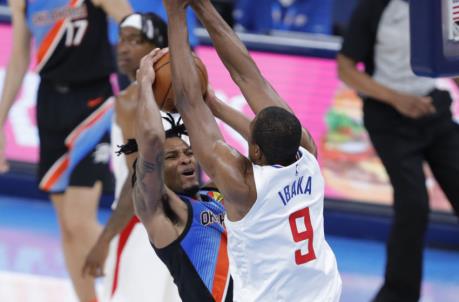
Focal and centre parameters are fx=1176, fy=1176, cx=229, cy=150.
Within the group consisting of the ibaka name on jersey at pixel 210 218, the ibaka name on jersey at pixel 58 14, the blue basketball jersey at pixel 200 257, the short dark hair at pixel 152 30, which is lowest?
the blue basketball jersey at pixel 200 257

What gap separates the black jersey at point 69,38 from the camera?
6719mm

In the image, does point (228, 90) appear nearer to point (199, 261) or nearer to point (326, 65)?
point (326, 65)

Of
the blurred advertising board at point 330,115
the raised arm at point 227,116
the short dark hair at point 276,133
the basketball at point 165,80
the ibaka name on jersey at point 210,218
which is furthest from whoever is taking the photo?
the blurred advertising board at point 330,115

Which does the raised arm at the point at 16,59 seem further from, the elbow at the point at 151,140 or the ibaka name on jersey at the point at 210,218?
the elbow at the point at 151,140

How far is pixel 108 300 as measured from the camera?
5.69 m

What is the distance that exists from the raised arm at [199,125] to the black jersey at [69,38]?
8.66 feet

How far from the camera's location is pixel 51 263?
797 centimetres

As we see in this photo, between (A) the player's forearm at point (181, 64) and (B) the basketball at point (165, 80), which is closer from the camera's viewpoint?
(A) the player's forearm at point (181, 64)

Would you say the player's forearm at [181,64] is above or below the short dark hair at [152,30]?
above

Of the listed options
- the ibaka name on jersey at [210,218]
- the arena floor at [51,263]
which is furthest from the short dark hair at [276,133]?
the arena floor at [51,263]

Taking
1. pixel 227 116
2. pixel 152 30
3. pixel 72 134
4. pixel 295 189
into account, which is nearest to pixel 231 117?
pixel 227 116

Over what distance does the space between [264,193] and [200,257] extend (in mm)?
544

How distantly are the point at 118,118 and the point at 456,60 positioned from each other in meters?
2.36

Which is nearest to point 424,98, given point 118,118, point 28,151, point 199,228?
point 118,118
